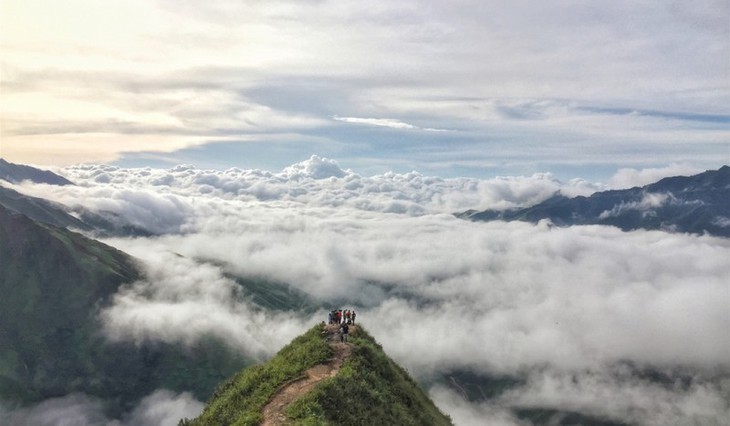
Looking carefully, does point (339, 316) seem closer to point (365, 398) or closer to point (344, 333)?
point (344, 333)

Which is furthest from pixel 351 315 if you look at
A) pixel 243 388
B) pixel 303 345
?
pixel 243 388

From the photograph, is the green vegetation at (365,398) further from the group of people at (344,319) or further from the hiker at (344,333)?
the group of people at (344,319)

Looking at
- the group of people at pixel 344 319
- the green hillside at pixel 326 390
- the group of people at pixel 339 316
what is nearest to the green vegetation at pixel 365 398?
the green hillside at pixel 326 390

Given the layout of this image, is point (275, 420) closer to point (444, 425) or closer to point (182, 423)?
point (182, 423)

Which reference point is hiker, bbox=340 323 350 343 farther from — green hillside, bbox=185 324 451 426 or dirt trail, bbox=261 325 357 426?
green hillside, bbox=185 324 451 426

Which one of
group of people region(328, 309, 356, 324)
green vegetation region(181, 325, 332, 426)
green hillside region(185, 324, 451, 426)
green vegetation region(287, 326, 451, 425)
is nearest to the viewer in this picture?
green vegetation region(287, 326, 451, 425)

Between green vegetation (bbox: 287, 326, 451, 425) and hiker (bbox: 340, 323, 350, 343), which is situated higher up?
hiker (bbox: 340, 323, 350, 343)

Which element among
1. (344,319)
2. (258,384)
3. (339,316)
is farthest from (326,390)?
(339,316)

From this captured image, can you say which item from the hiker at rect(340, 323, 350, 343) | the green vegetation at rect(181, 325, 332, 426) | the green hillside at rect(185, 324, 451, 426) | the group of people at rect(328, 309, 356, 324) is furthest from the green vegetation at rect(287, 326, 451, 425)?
the group of people at rect(328, 309, 356, 324)
